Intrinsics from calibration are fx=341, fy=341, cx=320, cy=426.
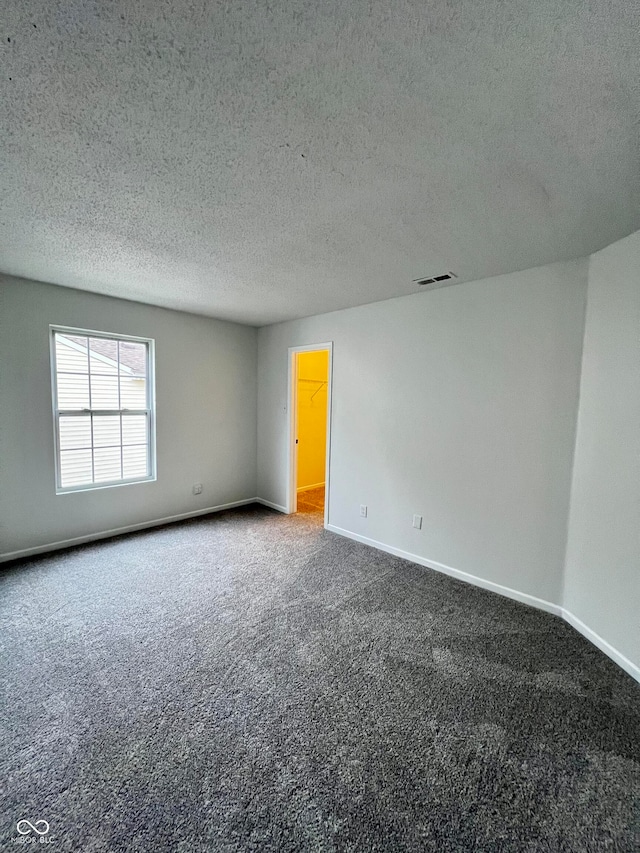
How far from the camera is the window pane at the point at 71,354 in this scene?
3.26 metres

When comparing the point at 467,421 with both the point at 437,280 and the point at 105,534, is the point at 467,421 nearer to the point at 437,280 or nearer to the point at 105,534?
the point at 437,280

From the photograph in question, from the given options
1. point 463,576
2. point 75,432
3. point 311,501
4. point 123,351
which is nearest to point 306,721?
point 463,576

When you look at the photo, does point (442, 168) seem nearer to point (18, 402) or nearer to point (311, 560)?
point (311, 560)

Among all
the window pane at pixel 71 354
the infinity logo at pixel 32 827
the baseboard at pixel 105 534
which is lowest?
the infinity logo at pixel 32 827

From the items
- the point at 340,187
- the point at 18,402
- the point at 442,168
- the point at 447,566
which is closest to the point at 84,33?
the point at 340,187

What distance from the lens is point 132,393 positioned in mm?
3771

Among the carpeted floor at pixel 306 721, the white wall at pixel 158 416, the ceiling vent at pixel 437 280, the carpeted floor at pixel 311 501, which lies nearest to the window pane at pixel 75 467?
the white wall at pixel 158 416

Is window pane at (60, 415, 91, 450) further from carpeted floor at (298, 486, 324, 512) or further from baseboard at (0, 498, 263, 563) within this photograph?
carpeted floor at (298, 486, 324, 512)

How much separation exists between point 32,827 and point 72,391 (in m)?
3.13

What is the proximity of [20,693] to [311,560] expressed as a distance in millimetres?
2059

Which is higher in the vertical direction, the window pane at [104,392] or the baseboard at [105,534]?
the window pane at [104,392]

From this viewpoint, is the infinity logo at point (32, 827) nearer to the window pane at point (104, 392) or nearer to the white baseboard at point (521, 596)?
the white baseboard at point (521, 596)

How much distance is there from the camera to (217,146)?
53.3 inches

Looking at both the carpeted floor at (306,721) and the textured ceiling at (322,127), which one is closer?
the textured ceiling at (322,127)
